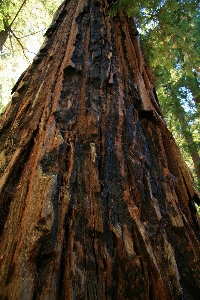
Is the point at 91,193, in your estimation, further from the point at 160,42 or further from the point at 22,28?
the point at 22,28

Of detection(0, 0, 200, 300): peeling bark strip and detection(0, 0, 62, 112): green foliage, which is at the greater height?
detection(0, 0, 62, 112): green foliage

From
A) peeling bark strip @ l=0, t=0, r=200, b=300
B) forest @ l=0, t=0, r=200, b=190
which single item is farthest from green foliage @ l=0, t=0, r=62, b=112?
peeling bark strip @ l=0, t=0, r=200, b=300

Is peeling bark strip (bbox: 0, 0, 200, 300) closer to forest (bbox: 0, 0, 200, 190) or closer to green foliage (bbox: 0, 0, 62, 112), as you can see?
forest (bbox: 0, 0, 200, 190)

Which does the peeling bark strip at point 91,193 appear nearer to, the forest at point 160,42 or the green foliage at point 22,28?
the forest at point 160,42

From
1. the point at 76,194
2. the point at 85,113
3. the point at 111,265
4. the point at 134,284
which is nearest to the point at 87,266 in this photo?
the point at 111,265

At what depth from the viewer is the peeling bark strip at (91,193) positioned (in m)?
1.11

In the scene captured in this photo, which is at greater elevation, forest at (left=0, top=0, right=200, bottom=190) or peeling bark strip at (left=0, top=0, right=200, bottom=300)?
forest at (left=0, top=0, right=200, bottom=190)

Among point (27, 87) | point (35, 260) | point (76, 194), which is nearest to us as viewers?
point (35, 260)

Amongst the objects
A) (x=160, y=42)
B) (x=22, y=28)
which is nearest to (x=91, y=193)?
(x=160, y=42)

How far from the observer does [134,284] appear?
112 cm

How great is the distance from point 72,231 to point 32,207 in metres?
0.25

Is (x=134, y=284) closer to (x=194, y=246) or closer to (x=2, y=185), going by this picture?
(x=194, y=246)

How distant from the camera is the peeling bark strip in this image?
111cm

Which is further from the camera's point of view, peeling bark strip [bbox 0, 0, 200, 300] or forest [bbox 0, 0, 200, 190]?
forest [bbox 0, 0, 200, 190]
